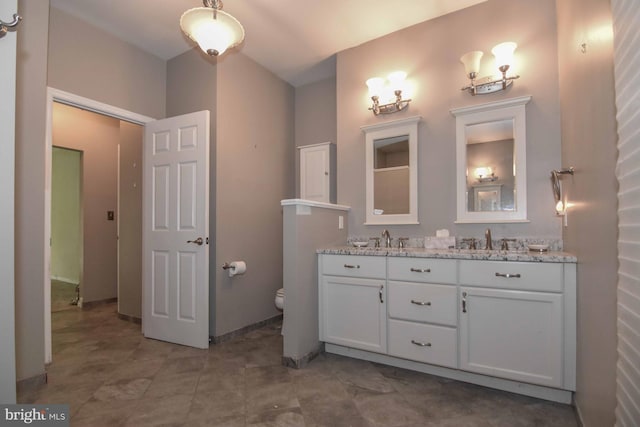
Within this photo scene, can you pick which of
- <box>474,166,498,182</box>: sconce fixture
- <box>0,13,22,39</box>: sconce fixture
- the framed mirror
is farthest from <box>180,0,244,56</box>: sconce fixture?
<box>474,166,498,182</box>: sconce fixture

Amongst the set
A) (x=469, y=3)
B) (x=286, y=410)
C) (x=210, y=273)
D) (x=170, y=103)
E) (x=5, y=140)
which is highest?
(x=469, y=3)

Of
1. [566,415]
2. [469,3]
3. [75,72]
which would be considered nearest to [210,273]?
[75,72]

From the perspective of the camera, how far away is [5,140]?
1.01 metres

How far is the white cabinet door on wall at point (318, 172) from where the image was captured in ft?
11.2

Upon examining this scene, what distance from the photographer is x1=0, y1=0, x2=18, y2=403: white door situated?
3.27ft

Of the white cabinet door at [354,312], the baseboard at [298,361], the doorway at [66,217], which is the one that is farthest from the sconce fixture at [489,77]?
the doorway at [66,217]

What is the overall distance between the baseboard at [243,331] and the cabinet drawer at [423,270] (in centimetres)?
167

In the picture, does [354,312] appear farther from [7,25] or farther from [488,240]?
[7,25]

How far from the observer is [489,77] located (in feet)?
8.02

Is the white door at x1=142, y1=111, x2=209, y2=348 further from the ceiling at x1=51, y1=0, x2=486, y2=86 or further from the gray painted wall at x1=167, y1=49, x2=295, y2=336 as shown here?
the ceiling at x1=51, y1=0, x2=486, y2=86

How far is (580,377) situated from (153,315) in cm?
320

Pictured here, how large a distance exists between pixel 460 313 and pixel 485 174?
44.1 inches

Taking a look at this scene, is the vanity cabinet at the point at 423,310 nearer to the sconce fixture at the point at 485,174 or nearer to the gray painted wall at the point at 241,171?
the sconce fixture at the point at 485,174

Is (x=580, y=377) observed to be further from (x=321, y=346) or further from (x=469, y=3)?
(x=469, y=3)
